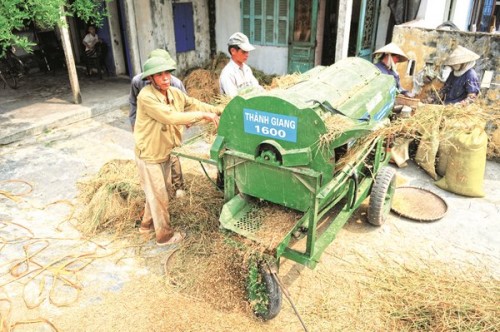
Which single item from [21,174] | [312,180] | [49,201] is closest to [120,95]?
[21,174]

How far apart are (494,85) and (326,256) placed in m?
4.35

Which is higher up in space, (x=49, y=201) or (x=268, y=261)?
(x=268, y=261)

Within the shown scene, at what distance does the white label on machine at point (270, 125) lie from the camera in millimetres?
3426

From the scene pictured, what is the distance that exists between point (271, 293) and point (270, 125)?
1502 mm

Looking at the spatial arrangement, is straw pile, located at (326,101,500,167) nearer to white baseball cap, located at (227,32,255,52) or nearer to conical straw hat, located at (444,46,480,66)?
conical straw hat, located at (444,46,480,66)

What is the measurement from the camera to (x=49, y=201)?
5719 millimetres

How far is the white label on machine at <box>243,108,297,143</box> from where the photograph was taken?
3426mm

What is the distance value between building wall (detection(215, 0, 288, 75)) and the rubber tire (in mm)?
7184

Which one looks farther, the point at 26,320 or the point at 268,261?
the point at 26,320

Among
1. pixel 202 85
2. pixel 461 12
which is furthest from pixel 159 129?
pixel 461 12

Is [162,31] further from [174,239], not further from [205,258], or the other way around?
[205,258]

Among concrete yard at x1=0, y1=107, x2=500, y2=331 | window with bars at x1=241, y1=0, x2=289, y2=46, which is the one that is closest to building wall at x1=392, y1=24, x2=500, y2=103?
concrete yard at x1=0, y1=107, x2=500, y2=331

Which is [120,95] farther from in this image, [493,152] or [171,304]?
[493,152]

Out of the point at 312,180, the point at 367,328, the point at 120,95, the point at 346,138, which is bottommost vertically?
the point at 367,328
